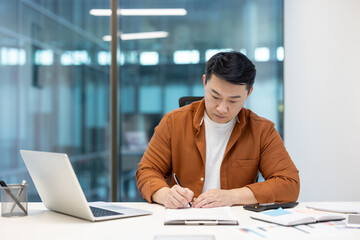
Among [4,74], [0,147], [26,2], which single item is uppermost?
[26,2]

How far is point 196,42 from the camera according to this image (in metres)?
3.60

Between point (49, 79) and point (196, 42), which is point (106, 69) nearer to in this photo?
point (49, 79)

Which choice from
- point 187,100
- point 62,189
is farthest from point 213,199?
point 187,100

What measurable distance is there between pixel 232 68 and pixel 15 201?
3.39ft

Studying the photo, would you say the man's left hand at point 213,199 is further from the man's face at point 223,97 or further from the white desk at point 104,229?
the man's face at point 223,97

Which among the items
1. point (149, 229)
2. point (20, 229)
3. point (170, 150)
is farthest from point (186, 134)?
point (20, 229)

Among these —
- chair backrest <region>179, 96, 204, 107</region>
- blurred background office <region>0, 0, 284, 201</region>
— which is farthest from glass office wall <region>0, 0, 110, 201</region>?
chair backrest <region>179, 96, 204, 107</region>

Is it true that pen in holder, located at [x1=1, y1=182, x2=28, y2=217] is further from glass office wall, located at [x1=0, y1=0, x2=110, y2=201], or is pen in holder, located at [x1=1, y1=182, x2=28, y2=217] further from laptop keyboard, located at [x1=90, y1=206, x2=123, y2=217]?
glass office wall, located at [x1=0, y1=0, x2=110, y2=201]

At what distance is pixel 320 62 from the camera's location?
316cm

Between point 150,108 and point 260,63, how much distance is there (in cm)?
104

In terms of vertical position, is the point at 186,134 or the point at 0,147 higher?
the point at 186,134

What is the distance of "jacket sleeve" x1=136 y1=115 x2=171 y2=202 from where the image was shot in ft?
6.11

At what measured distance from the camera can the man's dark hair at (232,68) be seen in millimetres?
1820

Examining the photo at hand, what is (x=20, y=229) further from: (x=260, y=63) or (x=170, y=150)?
(x=260, y=63)
